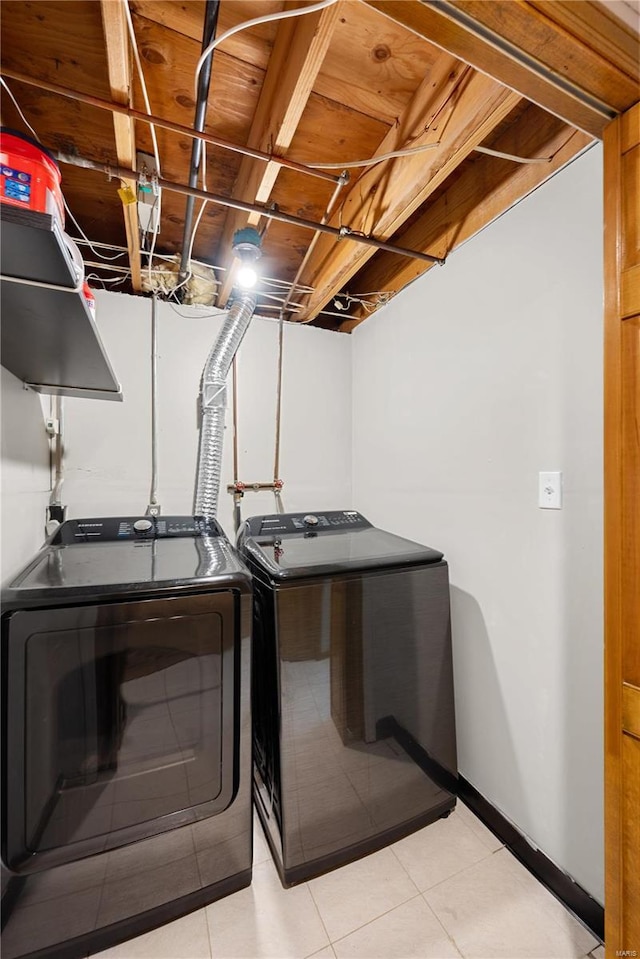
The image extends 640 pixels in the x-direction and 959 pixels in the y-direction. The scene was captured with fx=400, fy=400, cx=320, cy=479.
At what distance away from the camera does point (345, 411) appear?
2.80 metres

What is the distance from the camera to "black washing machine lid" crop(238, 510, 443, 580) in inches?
59.8

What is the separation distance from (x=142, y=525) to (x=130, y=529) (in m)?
0.06

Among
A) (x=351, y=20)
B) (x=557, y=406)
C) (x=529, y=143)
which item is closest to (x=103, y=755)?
(x=557, y=406)

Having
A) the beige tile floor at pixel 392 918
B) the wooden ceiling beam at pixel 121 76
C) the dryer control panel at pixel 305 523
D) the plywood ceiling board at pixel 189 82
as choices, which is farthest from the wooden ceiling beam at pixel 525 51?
the beige tile floor at pixel 392 918

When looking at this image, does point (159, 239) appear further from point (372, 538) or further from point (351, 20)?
point (372, 538)

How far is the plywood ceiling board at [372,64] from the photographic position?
1.21 meters

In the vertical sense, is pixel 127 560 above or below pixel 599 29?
below

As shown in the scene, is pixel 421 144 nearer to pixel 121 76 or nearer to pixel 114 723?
pixel 121 76

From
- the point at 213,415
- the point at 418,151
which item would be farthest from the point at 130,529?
the point at 418,151

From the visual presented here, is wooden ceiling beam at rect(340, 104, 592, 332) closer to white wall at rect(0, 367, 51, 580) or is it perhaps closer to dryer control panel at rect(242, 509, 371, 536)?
dryer control panel at rect(242, 509, 371, 536)

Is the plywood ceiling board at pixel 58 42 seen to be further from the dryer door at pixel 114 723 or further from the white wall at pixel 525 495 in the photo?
the dryer door at pixel 114 723

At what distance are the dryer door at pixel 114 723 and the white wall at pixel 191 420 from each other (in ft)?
4.00

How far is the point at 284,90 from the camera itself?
4.07ft

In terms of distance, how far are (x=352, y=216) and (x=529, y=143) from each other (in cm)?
72
